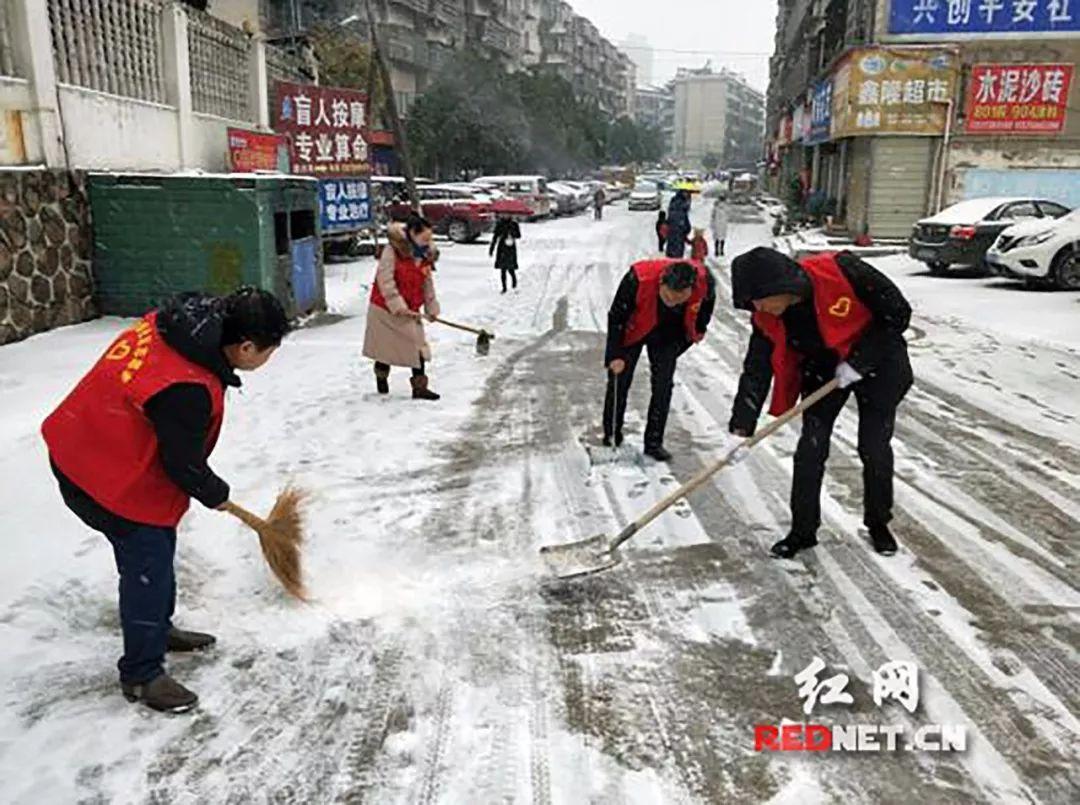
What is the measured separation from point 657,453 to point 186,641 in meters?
3.25

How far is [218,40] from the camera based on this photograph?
13.5 metres

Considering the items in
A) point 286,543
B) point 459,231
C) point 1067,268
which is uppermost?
point 1067,268

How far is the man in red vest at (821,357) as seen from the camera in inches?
150

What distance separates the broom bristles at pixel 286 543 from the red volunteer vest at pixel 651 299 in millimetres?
2581

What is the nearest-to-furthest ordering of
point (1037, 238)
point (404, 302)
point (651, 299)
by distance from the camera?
point (651, 299), point (404, 302), point (1037, 238)

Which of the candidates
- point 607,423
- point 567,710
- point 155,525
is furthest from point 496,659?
point 607,423

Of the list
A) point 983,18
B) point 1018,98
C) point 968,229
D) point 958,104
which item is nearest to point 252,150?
point 968,229

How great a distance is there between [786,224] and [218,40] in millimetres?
18508

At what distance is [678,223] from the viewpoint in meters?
17.2

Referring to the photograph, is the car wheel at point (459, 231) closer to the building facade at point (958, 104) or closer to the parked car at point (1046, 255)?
the building facade at point (958, 104)

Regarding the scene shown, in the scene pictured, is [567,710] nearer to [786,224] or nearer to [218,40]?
[218,40]

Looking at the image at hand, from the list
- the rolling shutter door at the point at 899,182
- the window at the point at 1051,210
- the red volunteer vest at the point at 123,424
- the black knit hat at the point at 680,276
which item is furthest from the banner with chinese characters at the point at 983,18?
the red volunteer vest at the point at 123,424
